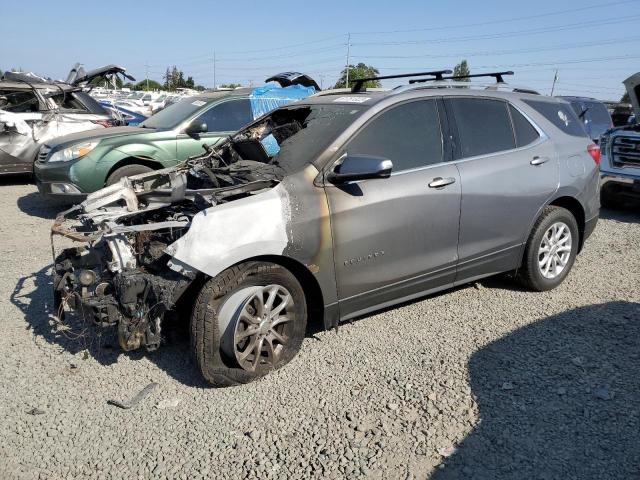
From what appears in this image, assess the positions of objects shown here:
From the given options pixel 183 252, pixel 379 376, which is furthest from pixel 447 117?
pixel 183 252

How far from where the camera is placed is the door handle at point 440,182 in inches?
157

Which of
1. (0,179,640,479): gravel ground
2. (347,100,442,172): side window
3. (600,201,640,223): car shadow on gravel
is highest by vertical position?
(347,100,442,172): side window

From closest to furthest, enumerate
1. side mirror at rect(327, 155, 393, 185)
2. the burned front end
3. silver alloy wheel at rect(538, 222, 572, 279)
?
the burned front end, side mirror at rect(327, 155, 393, 185), silver alloy wheel at rect(538, 222, 572, 279)

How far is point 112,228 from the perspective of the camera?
133 inches

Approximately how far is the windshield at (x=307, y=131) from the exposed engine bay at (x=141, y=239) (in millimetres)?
32

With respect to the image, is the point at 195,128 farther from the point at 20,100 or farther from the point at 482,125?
the point at 20,100

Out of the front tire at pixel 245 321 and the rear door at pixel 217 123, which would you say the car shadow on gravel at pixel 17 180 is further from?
the front tire at pixel 245 321

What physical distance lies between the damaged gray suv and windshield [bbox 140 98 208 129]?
2.95 meters

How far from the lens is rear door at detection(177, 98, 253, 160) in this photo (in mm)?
7422

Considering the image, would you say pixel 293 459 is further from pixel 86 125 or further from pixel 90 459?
pixel 86 125

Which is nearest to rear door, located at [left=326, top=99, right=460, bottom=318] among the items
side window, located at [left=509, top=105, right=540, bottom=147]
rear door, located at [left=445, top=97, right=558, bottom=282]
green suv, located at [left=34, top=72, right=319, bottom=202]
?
rear door, located at [left=445, top=97, right=558, bottom=282]

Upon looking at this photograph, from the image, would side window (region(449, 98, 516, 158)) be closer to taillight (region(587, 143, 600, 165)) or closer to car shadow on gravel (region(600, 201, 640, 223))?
taillight (region(587, 143, 600, 165))

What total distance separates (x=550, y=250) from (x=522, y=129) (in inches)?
45.5

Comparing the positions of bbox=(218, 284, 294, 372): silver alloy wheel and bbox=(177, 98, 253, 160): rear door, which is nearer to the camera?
bbox=(218, 284, 294, 372): silver alloy wheel
